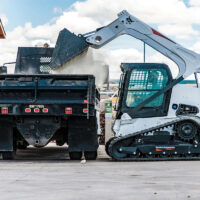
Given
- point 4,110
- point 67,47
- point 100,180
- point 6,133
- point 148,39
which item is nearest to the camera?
point 100,180

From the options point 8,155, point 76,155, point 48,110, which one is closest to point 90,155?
point 76,155

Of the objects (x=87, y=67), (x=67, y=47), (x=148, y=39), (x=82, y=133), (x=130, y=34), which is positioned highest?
(x=130, y=34)

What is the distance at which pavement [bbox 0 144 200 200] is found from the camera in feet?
19.0

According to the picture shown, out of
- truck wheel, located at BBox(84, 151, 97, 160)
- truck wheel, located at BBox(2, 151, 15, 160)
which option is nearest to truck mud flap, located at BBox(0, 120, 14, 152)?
truck wheel, located at BBox(2, 151, 15, 160)

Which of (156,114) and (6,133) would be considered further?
(156,114)

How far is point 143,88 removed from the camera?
1024cm

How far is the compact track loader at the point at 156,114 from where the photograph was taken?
10031 mm

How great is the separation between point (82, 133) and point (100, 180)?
114 inches

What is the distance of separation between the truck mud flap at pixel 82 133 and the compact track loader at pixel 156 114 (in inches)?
17.6

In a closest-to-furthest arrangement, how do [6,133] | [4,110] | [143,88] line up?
1. [4,110]
2. [6,133]
3. [143,88]

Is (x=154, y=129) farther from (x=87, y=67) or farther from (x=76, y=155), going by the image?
(x=87, y=67)

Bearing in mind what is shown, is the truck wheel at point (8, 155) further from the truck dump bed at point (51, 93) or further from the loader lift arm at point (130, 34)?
the loader lift arm at point (130, 34)

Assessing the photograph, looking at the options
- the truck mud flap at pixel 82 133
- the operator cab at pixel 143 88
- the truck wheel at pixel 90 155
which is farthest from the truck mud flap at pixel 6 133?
the operator cab at pixel 143 88

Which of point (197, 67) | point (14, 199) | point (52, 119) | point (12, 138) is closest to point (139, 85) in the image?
point (197, 67)
